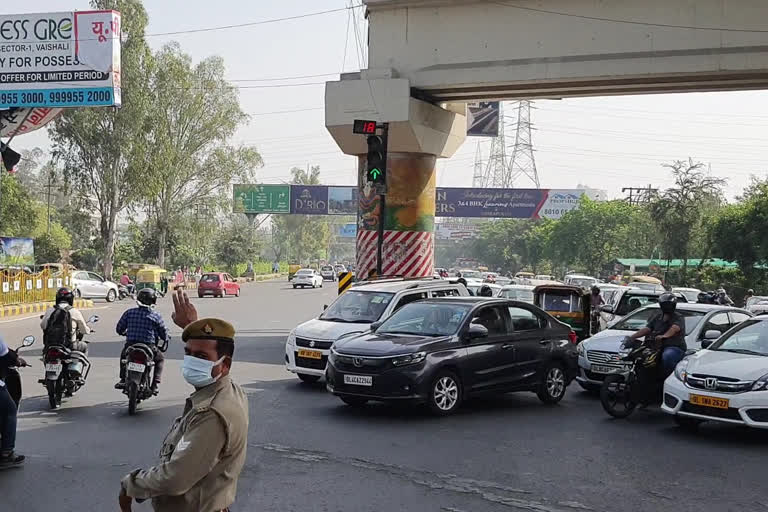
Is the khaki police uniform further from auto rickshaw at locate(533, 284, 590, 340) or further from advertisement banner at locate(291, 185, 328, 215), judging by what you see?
advertisement banner at locate(291, 185, 328, 215)

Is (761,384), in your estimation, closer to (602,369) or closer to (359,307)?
(602,369)

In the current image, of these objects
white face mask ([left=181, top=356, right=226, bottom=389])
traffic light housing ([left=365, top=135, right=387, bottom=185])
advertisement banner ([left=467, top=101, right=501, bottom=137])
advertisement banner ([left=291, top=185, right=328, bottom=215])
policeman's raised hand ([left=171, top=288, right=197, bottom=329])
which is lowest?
white face mask ([left=181, top=356, right=226, bottom=389])

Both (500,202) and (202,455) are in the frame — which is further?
(500,202)

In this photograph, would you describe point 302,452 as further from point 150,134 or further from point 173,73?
point 173,73

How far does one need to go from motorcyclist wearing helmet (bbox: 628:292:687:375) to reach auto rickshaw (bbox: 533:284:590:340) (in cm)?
794

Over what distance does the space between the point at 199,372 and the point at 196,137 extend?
196 ft

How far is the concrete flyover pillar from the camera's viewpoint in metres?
20.6

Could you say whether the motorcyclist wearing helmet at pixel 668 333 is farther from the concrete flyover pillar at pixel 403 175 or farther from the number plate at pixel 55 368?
the concrete flyover pillar at pixel 403 175

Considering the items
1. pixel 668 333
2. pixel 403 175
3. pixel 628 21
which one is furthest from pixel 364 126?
pixel 668 333

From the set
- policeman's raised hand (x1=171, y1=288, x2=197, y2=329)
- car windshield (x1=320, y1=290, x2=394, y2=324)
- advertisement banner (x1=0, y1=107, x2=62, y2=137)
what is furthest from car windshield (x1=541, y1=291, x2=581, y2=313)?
advertisement banner (x1=0, y1=107, x2=62, y2=137)

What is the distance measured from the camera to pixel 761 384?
995 cm

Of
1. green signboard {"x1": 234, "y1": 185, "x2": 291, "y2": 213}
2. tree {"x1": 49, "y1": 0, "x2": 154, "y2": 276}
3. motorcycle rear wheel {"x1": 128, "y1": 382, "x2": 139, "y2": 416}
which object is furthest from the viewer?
green signboard {"x1": 234, "y1": 185, "x2": 291, "y2": 213}

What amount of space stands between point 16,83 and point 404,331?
23264 millimetres

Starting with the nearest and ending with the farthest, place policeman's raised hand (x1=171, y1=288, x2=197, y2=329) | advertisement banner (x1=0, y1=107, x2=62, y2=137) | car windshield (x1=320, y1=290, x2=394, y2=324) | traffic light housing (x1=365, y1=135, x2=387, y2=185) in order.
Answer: policeman's raised hand (x1=171, y1=288, x2=197, y2=329) < car windshield (x1=320, y1=290, x2=394, y2=324) < traffic light housing (x1=365, y1=135, x2=387, y2=185) < advertisement banner (x1=0, y1=107, x2=62, y2=137)
